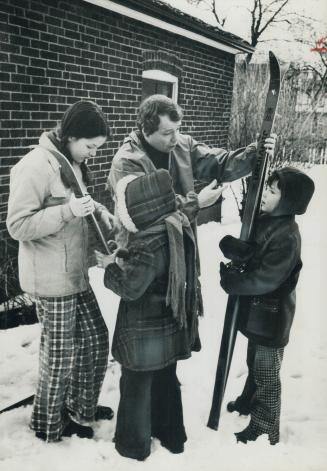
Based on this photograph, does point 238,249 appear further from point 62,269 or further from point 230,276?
point 62,269

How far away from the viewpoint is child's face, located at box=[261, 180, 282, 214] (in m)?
2.13

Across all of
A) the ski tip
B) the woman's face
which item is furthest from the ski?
the woman's face

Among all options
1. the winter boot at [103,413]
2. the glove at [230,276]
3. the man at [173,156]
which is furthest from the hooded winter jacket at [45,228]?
the winter boot at [103,413]


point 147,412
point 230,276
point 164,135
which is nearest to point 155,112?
point 164,135

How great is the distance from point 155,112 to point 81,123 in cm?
42

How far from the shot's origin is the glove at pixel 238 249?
217 centimetres

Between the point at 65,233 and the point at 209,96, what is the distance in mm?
5244

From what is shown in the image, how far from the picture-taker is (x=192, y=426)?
253 centimetres

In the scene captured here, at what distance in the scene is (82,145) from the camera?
6.90 ft

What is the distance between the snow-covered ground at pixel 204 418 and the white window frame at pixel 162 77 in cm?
274

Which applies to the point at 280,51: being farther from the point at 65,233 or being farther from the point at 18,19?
the point at 65,233

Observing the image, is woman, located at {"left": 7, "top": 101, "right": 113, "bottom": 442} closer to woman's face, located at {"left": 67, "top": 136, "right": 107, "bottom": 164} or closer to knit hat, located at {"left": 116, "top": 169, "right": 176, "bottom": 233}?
woman's face, located at {"left": 67, "top": 136, "right": 107, "bottom": 164}

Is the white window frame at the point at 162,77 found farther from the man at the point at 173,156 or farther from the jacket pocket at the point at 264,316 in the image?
the jacket pocket at the point at 264,316

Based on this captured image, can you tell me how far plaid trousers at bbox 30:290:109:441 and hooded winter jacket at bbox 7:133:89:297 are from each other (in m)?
0.12
